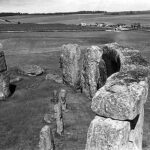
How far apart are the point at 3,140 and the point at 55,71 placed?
47.5 feet

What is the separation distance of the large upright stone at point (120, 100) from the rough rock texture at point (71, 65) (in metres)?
Result: 17.4

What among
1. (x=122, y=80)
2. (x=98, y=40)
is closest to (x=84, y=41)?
(x=98, y=40)

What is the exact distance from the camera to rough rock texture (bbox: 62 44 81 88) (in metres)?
23.0

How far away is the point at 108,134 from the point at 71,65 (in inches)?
719

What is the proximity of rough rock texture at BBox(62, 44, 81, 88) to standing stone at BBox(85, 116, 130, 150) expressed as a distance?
57.6ft

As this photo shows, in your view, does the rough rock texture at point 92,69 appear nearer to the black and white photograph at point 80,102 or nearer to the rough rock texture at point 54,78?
the black and white photograph at point 80,102

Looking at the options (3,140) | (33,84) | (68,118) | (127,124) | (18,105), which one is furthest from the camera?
(33,84)

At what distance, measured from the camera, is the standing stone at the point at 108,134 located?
16.5 ft

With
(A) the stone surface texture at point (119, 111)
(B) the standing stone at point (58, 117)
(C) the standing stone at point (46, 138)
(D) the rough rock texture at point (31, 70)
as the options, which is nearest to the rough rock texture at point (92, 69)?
(B) the standing stone at point (58, 117)

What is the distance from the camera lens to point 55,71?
28828 mm

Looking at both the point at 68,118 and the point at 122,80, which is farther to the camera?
the point at 68,118

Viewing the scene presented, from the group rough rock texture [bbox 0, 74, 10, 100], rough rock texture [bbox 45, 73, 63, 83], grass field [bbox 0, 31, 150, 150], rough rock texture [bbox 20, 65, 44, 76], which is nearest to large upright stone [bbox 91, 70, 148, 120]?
grass field [bbox 0, 31, 150, 150]

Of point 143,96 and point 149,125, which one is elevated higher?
point 143,96

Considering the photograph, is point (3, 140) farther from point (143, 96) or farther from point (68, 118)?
point (143, 96)
